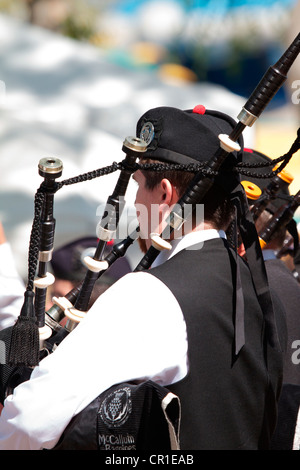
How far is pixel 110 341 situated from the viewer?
4.79ft

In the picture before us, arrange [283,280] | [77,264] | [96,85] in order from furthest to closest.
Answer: [96,85] → [77,264] → [283,280]

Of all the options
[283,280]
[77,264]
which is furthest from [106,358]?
[77,264]

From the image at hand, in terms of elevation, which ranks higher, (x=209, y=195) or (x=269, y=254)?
(x=209, y=195)

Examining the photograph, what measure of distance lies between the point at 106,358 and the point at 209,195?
498 mm

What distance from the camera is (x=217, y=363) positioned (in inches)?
60.9

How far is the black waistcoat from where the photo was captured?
4.99 ft

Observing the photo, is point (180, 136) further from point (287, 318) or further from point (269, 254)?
point (269, 254)

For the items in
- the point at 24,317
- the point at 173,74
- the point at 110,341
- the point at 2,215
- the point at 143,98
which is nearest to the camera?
the point at 110,341

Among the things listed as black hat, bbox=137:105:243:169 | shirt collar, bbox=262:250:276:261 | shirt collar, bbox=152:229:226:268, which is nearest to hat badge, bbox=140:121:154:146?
black hat, bbox=137:105:243:169

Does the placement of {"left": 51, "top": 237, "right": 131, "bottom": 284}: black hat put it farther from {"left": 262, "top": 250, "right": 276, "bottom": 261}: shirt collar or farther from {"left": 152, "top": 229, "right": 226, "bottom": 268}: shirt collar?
{"left": 152, "top": 229, "right": 226, "bottom": 268}: shirt collar
